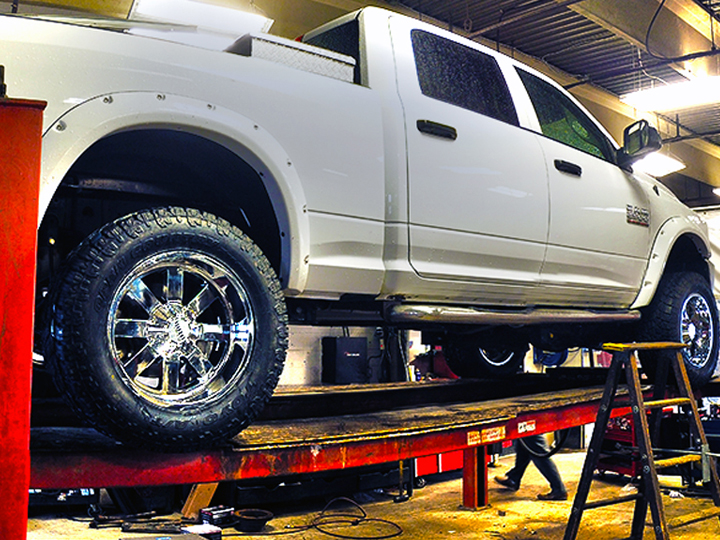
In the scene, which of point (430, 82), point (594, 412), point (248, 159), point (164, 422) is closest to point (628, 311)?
point (594, 412)

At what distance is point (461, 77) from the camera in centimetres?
327

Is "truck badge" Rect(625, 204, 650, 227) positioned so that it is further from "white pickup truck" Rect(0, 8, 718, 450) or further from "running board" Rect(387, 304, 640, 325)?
"running board" Rect(387, 304, 640, 325)

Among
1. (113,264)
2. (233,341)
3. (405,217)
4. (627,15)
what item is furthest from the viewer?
(627,15)

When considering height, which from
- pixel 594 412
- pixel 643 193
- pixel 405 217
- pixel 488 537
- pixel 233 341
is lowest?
pixel 488 537

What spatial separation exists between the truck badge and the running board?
0.52m

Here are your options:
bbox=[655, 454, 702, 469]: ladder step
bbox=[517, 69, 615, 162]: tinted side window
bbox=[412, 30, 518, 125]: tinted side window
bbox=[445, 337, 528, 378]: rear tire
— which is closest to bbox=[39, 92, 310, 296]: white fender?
bbox=[412, 30, 518, 125]: tinted side window

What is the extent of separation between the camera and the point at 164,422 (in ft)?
6.71

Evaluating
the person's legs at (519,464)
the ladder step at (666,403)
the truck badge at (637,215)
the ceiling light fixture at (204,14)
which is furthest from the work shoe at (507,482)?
the ceiling light fixture at (204,14)

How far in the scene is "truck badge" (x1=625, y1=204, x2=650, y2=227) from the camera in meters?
4.05

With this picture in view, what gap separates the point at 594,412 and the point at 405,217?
7.19 ft

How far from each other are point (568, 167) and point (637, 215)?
764 millimetres

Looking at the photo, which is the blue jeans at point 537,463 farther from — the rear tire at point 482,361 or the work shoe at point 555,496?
the rear tire at point 482,361

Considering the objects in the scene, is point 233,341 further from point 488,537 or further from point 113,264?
point 488,537

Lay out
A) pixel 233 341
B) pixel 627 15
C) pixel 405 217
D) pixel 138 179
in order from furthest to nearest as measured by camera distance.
→ pixel 627 15, pixel 405 217, pixel 138 179, pixel 233 341
